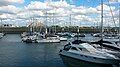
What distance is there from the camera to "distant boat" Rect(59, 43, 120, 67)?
176ft

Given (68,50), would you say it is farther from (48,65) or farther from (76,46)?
(48,65)

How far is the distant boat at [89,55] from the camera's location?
53.7m

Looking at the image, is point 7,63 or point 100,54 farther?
point 7,63

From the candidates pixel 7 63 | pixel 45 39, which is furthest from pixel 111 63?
pixel 45 39

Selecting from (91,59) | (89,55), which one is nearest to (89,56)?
(89,55)

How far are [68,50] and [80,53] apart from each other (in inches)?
236

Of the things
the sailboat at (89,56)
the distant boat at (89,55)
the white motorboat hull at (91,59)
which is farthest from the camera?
the sailboat at (89,56)

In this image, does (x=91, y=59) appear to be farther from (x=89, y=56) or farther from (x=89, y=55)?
(x=89, y=55)

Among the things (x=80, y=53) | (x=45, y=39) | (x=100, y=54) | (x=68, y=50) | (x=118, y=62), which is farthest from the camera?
(x=45, y=39)

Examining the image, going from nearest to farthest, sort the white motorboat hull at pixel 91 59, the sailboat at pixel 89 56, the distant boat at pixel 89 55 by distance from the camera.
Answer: the white motorboat hull at pixel 91 59
the distant boat at pixel 89 55
the sailboat at pixel 89 56

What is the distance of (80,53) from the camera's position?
2381 inches

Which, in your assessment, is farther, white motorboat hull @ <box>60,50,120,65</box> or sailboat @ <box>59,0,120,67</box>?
sailboat @ <box>59,0,120,67</box>

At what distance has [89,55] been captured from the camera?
2267 inches

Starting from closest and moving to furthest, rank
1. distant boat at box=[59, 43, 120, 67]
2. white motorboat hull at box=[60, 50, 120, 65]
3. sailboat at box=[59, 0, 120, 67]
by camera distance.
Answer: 1. white motorboat hull at box=[60, 50, 120, 65]
2. distant boat at box=[59, 43, 120, 67]
3. sailboat at box=[59, 0, 120, 67]
